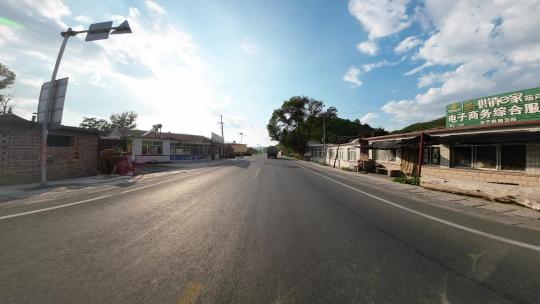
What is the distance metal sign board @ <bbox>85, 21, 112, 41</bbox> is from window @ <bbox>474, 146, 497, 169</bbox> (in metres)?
19.9

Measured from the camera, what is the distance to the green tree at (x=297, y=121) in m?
72.4

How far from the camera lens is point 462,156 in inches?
651

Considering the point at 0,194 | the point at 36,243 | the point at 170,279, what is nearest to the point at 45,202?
the point at 0,194

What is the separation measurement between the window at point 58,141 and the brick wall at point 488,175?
23304mm

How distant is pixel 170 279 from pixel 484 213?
8.84 meters

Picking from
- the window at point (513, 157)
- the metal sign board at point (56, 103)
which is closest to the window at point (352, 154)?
the window at point (513, 157)

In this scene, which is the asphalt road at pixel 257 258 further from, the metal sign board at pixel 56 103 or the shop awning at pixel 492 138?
the shop awning at pixel 492 138

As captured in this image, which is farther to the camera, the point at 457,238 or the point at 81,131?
the point at 81,131

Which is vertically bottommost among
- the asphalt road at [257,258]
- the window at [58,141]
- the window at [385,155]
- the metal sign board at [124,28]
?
the asphalt road at [257,258]

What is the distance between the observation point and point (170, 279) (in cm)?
320

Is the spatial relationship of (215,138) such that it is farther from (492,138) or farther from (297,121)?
(492,138)

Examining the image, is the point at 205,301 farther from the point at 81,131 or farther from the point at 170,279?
the point at 81,131

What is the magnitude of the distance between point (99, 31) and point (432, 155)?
2149 centimetres

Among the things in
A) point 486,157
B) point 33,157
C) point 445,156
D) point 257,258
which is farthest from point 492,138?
point 33,157
